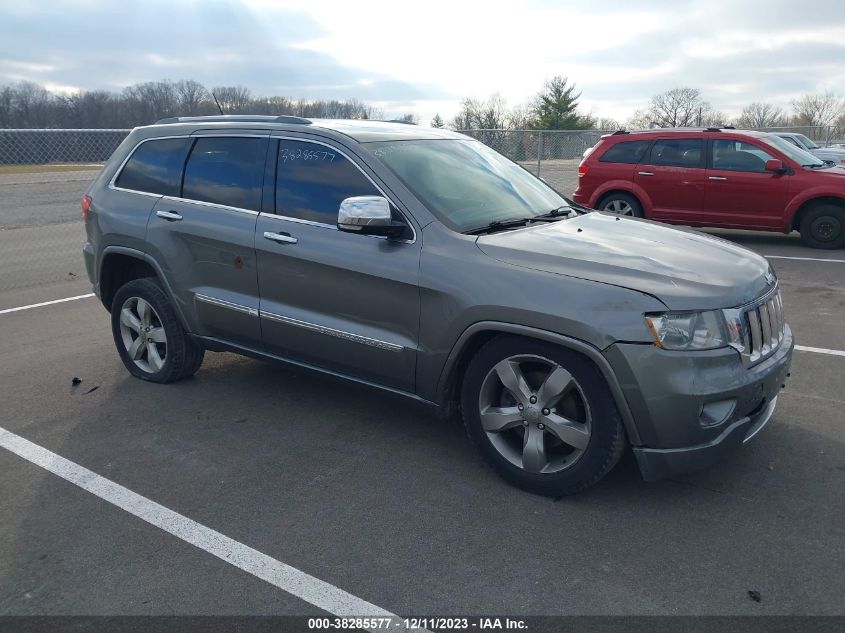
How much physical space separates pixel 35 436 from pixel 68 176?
945 centimetres

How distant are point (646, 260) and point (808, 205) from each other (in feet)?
28.9

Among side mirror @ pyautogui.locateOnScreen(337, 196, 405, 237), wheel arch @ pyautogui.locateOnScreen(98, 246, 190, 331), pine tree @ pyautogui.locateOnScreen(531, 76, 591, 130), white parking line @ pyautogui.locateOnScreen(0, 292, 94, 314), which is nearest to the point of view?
side mirror @ pyautogui.locateOnScreen(337, 196, 405, 237)

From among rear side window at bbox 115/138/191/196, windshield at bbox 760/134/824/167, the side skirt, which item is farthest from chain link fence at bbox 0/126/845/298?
windshield at bbox 760/134/824/167

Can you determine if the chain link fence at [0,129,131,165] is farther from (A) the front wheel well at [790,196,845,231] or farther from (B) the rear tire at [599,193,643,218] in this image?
(A) the front wheel well at [790,196,845,231]

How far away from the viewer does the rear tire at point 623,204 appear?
1215 centimetres

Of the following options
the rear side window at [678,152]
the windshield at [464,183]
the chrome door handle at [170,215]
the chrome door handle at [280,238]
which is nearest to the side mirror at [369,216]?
the windshield at [464,183]

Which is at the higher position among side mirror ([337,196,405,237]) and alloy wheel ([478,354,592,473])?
side mirror ([337,196,405,237])

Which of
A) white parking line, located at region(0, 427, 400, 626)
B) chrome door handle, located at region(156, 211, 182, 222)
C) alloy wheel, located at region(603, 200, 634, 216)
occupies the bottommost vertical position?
white parking line, located at region(0, 427, 400, 626)

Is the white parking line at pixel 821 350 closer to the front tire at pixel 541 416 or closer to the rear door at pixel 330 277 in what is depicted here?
the front tire at pixel 541 416

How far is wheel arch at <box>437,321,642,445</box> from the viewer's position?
11.3ft

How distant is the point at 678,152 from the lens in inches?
465

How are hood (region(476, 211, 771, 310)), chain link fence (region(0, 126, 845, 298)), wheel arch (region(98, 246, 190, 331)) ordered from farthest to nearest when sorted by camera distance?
1. chain link fence (region(0, 126, 845, 298))
2. wheel arch (region(98, 246, 190, 331))
3. hood (region(476, 211, 771, 310))

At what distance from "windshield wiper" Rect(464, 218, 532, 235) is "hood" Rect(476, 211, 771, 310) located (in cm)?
8

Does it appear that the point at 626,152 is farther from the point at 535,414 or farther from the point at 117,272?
the point at 535,414
